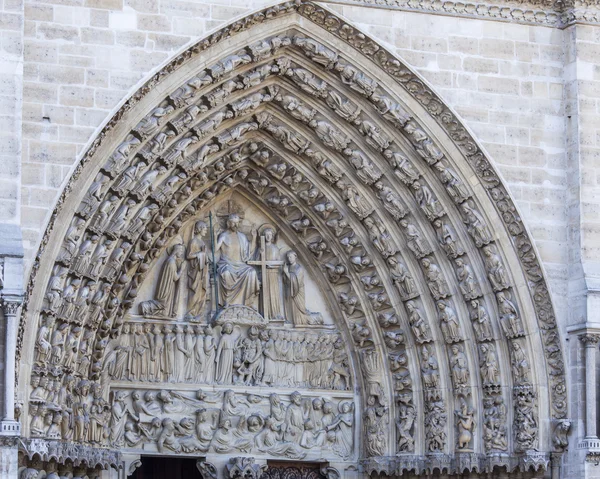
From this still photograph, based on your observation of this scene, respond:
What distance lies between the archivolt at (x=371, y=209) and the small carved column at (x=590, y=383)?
0.29m

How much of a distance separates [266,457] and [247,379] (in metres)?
0.76

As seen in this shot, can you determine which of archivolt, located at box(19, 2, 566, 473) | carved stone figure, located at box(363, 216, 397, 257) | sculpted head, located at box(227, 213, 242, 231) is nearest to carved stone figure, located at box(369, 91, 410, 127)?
archivolt, located at box(19, 2, 566, 473)

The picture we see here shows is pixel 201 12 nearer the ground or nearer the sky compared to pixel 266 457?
nearer the sky

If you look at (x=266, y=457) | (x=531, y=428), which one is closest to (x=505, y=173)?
(x=531, y=428)

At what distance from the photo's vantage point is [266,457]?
16.4 metres

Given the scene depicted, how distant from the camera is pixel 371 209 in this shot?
16375 mm

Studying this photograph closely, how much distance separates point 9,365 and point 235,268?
3.60 metres

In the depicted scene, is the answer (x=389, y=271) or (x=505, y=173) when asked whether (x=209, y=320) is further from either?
(x=505, y=173)

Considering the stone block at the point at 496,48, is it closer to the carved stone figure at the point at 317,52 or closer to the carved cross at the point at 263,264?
the carved stone figure at the point at 317,52

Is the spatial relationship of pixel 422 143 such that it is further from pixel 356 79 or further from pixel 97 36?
pixel 97 36

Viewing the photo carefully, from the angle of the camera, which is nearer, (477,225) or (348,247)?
(477,225)

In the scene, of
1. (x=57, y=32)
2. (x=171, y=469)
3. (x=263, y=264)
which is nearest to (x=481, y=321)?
(x=263, y=264)

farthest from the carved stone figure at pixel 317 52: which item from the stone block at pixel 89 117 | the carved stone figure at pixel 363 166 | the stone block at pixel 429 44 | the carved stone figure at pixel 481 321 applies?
the carved stone figure at pixel 481 321

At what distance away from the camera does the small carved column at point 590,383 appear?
15.7m
